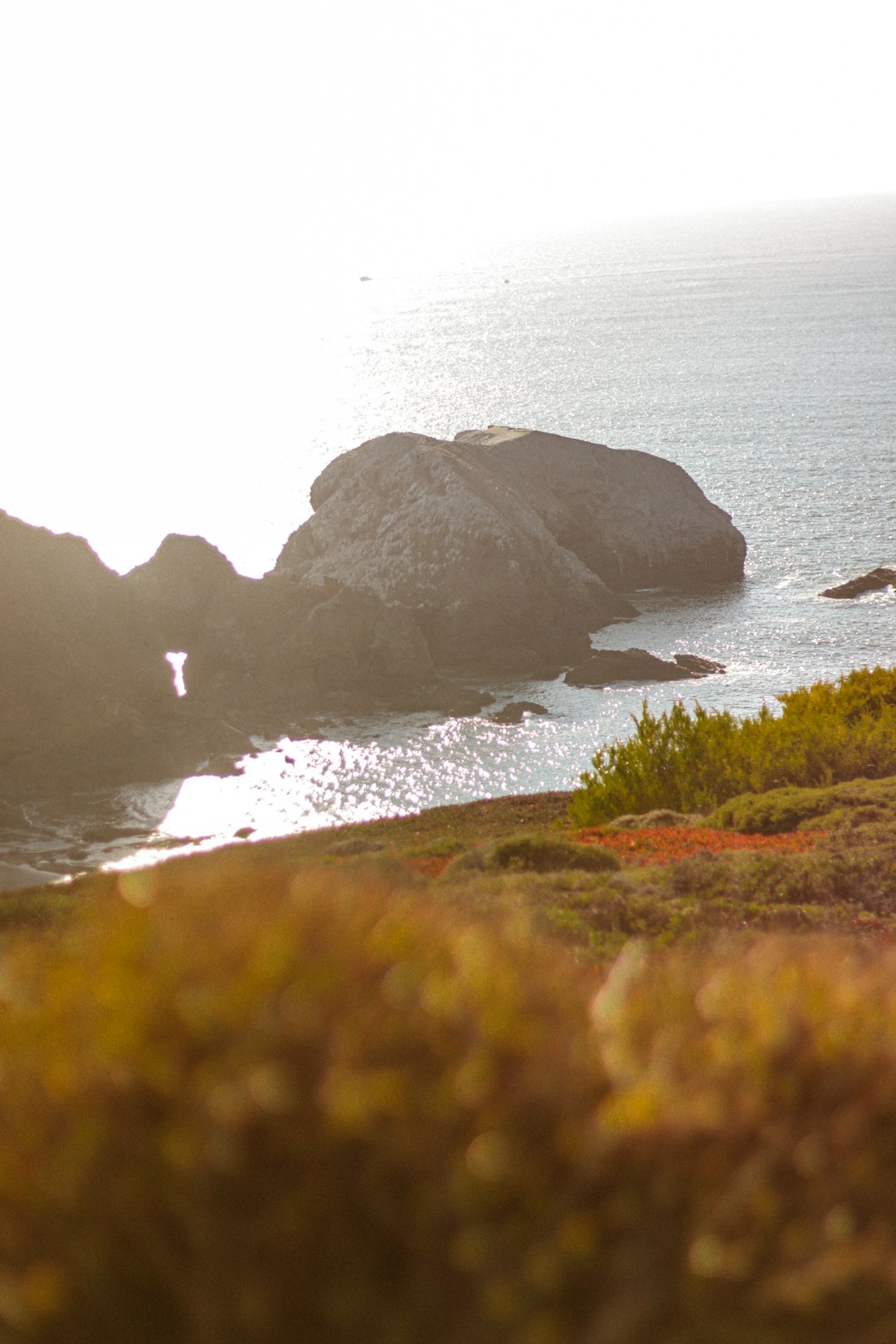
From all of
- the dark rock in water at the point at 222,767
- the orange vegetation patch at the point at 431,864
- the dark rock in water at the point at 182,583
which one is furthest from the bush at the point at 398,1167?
the dark rock in water at the point at 182,583

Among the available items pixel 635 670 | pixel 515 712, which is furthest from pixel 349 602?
pixel 635 670

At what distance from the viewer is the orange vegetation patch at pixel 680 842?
1452 cm

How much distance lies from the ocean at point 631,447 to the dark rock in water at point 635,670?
93cm

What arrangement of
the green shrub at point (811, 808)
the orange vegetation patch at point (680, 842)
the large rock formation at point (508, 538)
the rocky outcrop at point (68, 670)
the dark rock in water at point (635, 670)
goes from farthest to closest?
1. the large rock formation at point (508, 538)
2. the dark rock in water at point (635, 670)
3. the rocky outcrop at point (68, 670)
4. the green shrub at point (811, 808)
5. the orange vegetation patch at point (680, 842)

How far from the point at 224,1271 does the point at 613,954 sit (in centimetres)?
679

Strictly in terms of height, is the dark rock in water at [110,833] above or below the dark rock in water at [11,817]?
below

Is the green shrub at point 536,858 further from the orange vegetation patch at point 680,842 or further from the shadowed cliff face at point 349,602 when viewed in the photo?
the shadowed cliff face at point 349,602

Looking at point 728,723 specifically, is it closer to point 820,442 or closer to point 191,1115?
point 191,1115

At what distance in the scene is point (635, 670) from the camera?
1929 inches

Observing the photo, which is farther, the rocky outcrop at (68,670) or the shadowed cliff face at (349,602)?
the shadowed cliff face at (349,602)

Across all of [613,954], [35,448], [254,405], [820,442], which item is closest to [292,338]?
[254,405]

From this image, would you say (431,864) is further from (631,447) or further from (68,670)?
(631,447)

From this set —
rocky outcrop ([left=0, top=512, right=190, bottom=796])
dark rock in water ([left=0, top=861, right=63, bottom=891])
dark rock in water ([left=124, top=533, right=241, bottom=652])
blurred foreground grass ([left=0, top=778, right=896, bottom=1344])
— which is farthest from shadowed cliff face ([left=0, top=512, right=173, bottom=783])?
blurred foreground grass ([left=0, top=778, right=896, bottom=1344])

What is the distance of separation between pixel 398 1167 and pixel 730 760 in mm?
22218
